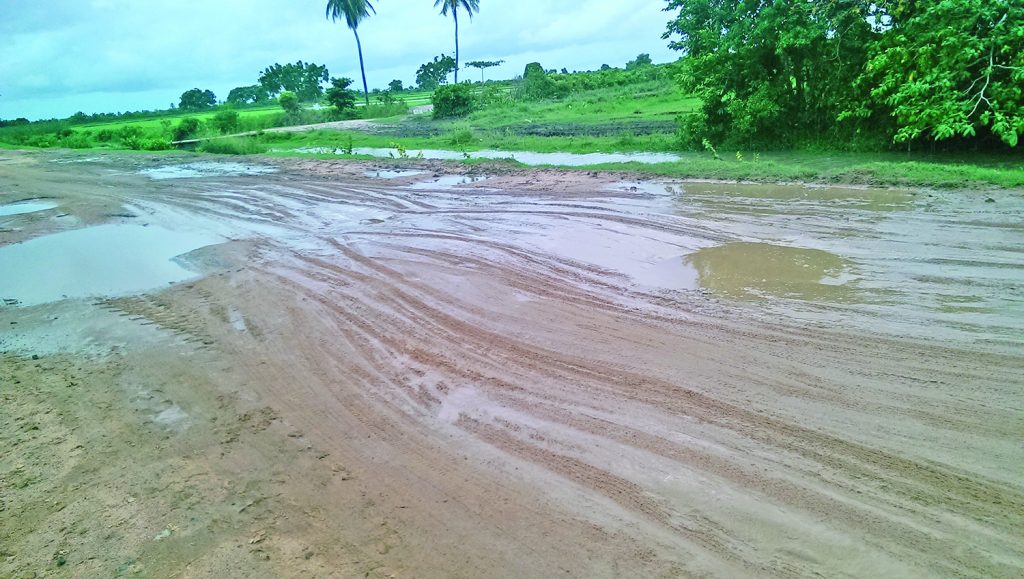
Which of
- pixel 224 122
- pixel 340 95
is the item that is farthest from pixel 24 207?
pixel 340 95

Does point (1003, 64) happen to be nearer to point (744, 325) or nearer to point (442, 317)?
point (744, 325)

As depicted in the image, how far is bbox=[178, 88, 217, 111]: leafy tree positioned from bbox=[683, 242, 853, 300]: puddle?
68376 millimetres

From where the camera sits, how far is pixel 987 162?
11164 mm

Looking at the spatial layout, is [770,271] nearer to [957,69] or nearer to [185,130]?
[957,69]

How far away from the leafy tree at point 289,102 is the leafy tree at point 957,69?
37.1 metres

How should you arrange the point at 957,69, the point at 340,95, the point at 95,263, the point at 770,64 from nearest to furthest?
1. the point at 95,263
2. the point at 957,69
3. the point at 770,64
4. the point at 340,95

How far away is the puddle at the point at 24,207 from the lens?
1355 centimetres

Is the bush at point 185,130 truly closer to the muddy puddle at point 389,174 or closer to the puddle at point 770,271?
the muddy puddle at point 389,174

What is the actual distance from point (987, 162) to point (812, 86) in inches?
179

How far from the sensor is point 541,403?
14.4ft

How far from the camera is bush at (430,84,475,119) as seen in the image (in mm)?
36750

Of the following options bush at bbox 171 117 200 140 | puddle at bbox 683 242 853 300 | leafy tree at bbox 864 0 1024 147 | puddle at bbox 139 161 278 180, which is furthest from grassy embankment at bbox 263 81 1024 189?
bush at bbox 171 117 200 140

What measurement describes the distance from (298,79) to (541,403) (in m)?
70.8

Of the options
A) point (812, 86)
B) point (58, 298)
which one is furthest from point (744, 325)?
point (812, 86)
